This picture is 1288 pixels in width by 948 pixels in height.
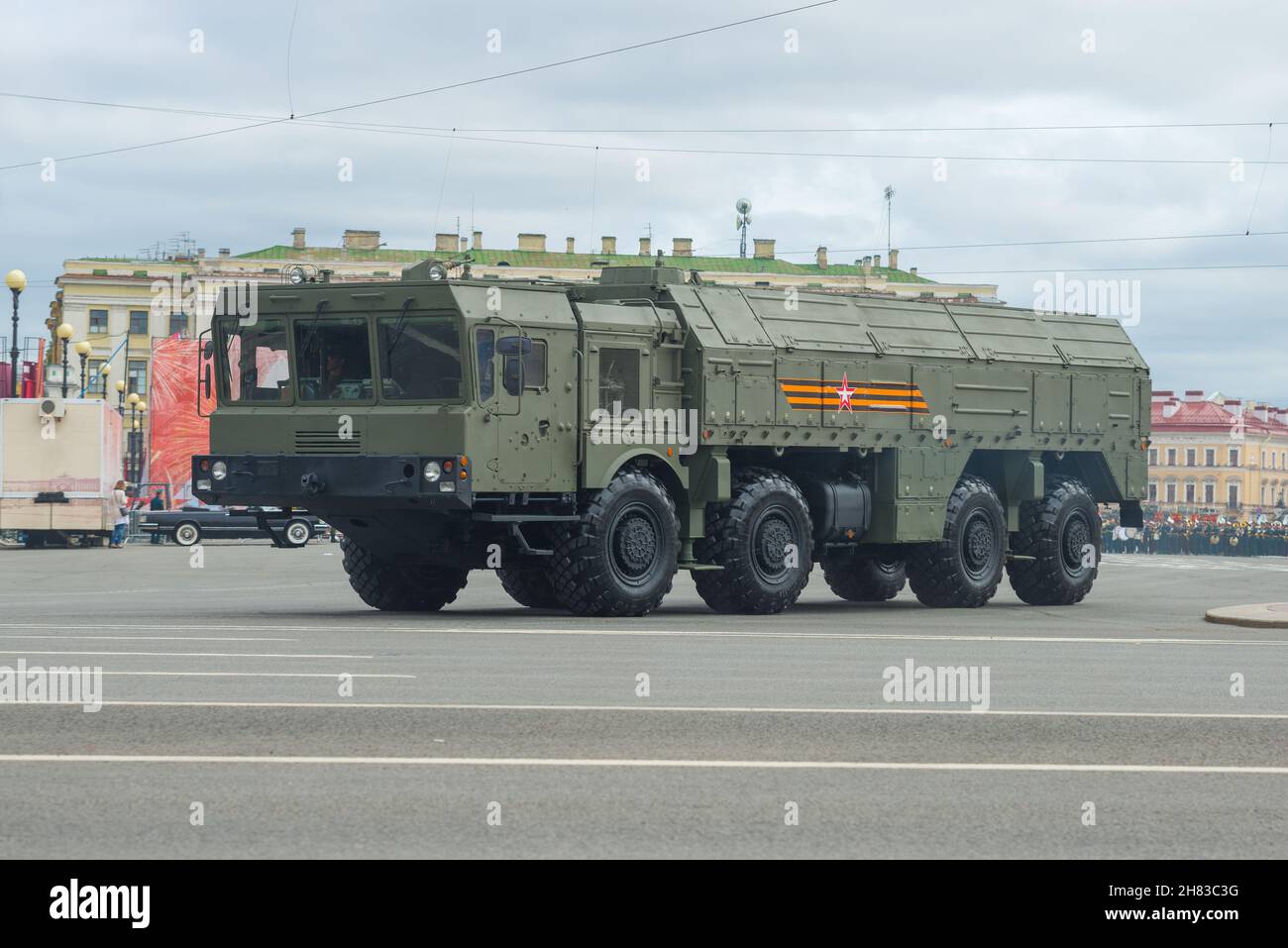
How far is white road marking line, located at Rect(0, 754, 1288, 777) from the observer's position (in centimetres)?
946

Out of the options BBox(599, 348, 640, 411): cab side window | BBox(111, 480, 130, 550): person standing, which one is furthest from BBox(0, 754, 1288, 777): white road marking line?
BBox(111, 480, 130, 550): person standing

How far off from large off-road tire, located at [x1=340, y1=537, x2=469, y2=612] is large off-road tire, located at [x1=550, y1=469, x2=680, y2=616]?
200 centimetres

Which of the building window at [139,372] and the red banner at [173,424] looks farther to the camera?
the building window at [139,372]

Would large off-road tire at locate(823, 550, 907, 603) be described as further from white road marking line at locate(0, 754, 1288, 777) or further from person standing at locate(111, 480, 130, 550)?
person standing at locate(111, 480, 130, 550)

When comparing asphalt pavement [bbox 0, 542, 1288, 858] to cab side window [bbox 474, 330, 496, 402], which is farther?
cab side window [bbox 474, 330, 496, 402]

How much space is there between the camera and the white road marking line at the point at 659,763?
9461mm

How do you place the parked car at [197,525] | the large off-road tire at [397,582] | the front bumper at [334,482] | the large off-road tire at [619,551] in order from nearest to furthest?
1. the front bumper at [334,482]
2. the large off-road tire at [619,551]
3. the large off-road tire at [397,582]
4. the parked car at [197,525]

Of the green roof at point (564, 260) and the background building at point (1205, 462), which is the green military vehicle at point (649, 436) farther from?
the background building at point (1205, 462)

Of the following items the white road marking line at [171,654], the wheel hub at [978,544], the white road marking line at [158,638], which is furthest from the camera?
the wheel hub at [978,544]

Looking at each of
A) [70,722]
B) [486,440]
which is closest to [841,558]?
[486,440]

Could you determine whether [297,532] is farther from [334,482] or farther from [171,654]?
[171,654]

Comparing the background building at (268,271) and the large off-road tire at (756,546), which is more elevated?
the background building at (268,271)

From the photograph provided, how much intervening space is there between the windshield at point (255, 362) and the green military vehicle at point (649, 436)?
0.02m

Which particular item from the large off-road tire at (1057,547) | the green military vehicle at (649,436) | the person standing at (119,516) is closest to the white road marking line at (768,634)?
the green military vehicle at (649,436)
